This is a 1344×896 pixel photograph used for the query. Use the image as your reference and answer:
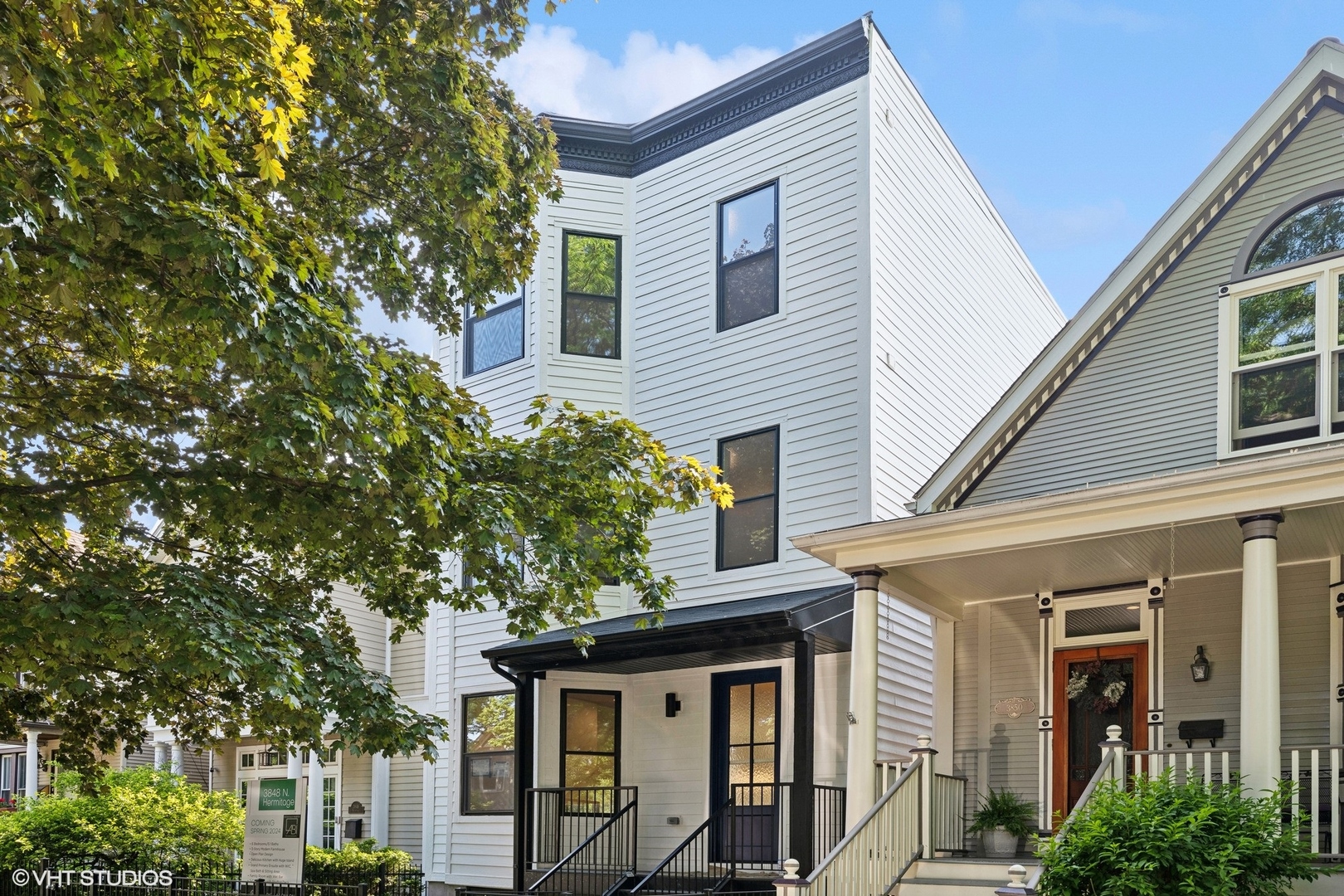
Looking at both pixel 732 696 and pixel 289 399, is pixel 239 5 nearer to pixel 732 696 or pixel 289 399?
pixel 289 399

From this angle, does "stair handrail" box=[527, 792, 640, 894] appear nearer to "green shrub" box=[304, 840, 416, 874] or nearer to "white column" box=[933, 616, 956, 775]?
Result: "green shrub" box=[304, 840, 416, 874]

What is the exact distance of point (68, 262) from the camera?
26.8 feet

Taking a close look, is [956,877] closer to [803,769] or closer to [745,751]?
[803,769]

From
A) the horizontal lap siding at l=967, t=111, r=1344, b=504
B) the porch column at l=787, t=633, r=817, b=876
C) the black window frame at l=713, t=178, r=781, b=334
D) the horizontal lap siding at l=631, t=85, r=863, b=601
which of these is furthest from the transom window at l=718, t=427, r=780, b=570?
the horizontal lap siding at l=967, t=111, r=1344, b=504

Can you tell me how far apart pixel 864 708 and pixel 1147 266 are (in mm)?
5106

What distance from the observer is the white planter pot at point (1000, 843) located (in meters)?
12.3

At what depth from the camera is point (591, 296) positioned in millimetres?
18484

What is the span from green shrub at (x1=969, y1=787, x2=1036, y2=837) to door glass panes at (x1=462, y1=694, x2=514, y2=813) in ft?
24.7

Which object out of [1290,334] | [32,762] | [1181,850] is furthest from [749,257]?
[32,762]

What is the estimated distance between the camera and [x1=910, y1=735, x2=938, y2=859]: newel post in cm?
1158

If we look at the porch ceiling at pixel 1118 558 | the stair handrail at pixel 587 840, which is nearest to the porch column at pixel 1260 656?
the porch ceiling at pixel 1118 558

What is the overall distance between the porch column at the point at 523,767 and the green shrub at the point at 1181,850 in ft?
24.8

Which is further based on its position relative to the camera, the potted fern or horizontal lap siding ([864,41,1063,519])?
horizontal lap siding ([864,41,1063,519])

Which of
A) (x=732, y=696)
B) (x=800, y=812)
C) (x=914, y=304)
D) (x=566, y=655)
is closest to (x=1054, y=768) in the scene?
(x=800, y=812)
